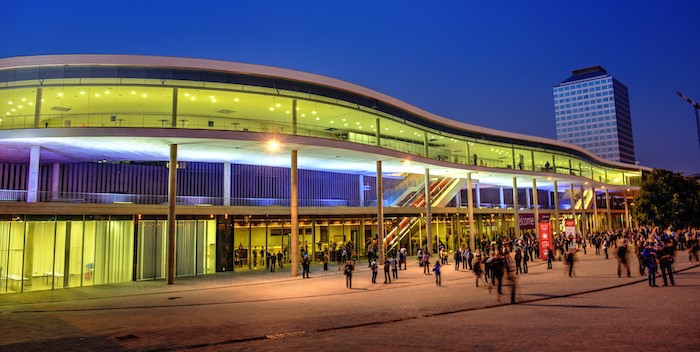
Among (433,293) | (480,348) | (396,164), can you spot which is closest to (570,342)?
(480,348)

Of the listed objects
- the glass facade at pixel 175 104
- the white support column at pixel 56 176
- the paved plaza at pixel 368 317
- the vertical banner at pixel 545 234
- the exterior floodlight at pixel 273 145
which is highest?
the glass facade at pixel 175 104

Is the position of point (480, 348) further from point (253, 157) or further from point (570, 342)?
point (253, 157)

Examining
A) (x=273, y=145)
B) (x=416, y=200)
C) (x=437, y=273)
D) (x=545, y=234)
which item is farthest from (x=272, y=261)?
(x=416, y=200)

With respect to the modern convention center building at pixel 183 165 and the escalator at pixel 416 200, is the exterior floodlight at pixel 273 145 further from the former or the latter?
the escalator at pixel 416 200

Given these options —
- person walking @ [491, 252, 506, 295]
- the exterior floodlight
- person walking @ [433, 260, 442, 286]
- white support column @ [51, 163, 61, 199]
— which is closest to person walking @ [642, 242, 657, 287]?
person walking @ [491, 252, 506, 295]

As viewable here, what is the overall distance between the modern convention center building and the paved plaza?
4058 mm

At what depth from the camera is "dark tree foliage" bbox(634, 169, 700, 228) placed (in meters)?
42.1

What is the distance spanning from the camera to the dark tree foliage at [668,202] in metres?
42.1

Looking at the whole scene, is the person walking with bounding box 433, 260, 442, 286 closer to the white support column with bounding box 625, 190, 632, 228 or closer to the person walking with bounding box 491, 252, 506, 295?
the person walking with bounding box 491, 252, 506, 295

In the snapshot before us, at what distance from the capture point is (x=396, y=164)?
125 ft

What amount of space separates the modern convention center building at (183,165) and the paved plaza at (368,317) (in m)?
4.06

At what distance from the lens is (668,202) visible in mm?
42094

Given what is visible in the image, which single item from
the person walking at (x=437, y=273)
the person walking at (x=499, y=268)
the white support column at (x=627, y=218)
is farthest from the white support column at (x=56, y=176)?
the white support column at (x=627, y=218)

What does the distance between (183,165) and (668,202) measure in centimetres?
4323
